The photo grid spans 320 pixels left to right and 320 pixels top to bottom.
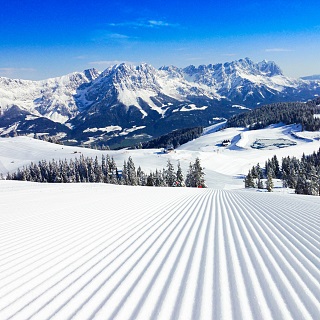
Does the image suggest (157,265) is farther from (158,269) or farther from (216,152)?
(216,152)

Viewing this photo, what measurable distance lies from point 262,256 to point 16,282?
5.90 meters

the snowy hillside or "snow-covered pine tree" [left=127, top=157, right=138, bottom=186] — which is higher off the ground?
the snowy hillside

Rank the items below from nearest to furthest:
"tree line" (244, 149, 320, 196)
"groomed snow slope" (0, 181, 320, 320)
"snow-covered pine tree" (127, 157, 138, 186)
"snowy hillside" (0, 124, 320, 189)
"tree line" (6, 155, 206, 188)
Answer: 1. "groomed snow slope" (0, 181, 320, 320)
2. "tree line" (244, 149, 320, 196)
3. "tree line" (6, 155, 206, 188)
4. "snow-covered pine tree" (127, 157, 138, 186)
5. "snowy hillside" (0, 124, 320, 189)

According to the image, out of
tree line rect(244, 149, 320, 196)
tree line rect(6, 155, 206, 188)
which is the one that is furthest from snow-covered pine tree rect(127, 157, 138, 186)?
tree line rect(244, 149, 320, 196)

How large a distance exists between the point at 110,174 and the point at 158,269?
267ft

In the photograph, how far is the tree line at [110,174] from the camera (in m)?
68.9

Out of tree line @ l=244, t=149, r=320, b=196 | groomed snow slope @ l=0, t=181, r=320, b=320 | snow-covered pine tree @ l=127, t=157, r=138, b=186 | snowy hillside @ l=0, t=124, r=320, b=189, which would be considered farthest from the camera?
snowy hillside @ l=0, t=124, r=320, b=189

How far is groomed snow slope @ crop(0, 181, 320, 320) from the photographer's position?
15.3ft

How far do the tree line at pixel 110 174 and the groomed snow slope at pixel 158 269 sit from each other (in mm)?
56252

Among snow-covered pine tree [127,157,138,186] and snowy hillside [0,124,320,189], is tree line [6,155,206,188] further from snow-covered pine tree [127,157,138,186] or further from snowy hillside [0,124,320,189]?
snowy hillside [0,124,320,189]

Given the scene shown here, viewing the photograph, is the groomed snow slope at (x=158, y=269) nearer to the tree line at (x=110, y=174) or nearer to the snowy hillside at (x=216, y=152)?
the tree line at (x=110, y=174)

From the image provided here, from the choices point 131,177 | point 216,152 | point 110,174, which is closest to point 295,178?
point 131,177

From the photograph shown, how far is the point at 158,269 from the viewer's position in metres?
6.41

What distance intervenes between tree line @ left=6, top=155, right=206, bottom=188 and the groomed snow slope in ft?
185
